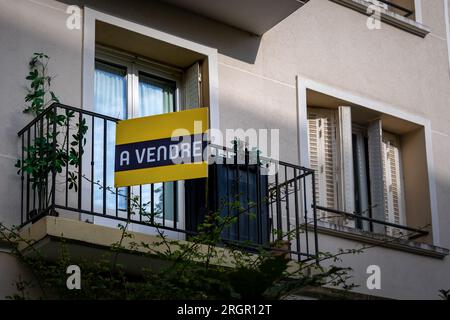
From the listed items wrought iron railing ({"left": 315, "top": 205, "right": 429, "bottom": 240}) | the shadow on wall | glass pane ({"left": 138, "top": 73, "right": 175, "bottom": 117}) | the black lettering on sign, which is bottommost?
wrought iron railing ({"left": 315, "top": 205, "right": 429, "bottom": 240})

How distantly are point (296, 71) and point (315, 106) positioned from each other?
685mm

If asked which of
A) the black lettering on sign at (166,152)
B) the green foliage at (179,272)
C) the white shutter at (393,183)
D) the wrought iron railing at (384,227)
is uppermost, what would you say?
the white shutter at (393,183)

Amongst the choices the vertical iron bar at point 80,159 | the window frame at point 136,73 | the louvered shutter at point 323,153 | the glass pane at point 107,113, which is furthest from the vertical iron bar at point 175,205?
the louvered shutter at point 323,153

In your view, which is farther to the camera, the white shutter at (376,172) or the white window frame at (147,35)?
the white shutter at (376,172)

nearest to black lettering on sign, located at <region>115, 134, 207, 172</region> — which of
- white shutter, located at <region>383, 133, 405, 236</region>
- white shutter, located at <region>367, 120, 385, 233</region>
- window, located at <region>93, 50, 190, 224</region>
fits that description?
window, located at <region>93, 50, 190, 224</region>

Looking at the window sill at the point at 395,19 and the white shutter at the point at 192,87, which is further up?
the window sill at the point at 395,19

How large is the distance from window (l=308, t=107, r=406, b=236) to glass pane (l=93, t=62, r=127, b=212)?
274 cm

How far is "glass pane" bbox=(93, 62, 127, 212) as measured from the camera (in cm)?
1248

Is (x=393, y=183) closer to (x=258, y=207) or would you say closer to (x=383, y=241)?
(x=383, y=241)

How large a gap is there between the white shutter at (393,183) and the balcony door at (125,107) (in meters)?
3.37

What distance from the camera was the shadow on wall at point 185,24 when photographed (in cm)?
1293

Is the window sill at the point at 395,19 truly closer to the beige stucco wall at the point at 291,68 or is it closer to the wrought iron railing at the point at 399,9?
the beige stucco wall at the point at 291,68

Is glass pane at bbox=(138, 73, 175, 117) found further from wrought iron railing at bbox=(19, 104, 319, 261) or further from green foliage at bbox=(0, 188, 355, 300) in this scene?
A: green foliage at bbox=(0, 188, 355, 300)
